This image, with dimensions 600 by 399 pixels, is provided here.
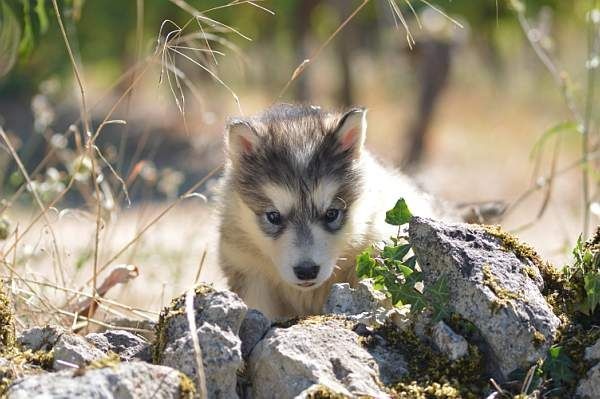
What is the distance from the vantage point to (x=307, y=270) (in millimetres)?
4727

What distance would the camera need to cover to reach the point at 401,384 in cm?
328

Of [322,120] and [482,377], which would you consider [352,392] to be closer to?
[482,377]

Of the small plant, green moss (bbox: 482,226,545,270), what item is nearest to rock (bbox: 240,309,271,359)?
the small plant

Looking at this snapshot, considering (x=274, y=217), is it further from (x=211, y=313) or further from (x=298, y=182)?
(x=211, y=313)

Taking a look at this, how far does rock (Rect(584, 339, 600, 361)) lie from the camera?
338 centimetres

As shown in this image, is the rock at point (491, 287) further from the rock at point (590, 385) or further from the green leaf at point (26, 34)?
the green leaf at point (26, 34)

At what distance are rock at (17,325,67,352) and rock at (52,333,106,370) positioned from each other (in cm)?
16

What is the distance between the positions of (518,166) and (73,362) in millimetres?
12979

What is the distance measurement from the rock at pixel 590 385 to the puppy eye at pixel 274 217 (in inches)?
83.2

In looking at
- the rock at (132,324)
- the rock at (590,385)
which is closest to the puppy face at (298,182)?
the rock at (132,324)

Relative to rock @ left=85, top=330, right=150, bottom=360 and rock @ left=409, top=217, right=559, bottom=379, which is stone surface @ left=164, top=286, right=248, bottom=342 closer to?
rock @ left=85, top=330, right=150, bottom=360

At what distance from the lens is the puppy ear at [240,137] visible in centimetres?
530

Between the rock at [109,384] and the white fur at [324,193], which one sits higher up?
the white fur at [324,193]

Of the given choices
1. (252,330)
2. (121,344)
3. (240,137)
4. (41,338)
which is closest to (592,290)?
(252,330)
